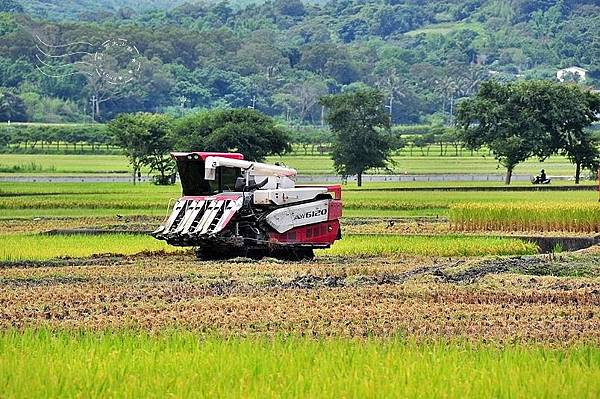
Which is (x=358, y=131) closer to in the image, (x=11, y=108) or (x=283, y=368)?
(x=283, y=368)

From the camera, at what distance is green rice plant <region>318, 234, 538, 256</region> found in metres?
28.7

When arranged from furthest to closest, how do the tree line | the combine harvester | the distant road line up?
the tree line
the distant road
the combine harvester

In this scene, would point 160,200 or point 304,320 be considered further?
point 160,200

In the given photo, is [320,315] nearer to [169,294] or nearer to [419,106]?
[169,294]

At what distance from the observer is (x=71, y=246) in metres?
30.1

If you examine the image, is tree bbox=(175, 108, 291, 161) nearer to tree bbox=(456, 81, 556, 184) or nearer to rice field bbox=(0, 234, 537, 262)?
tree bbox=(456, 81, 556, 184)

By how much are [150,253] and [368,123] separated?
152ft

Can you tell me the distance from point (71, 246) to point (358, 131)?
44.2 meters

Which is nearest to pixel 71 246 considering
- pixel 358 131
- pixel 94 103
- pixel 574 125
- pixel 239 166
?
pixel 239 166

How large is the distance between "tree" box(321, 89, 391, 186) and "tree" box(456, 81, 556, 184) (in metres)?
4.35

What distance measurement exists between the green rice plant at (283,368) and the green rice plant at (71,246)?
13.9 meters

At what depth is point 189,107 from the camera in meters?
174

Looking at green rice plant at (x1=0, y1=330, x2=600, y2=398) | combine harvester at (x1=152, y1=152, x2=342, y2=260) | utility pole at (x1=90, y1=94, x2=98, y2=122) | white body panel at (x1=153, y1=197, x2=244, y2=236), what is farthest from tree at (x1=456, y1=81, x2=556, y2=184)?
utility pole at (x1=90, y1=94, x2=98, y2=122)

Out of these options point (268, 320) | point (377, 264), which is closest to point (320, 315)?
point (268, 320)
